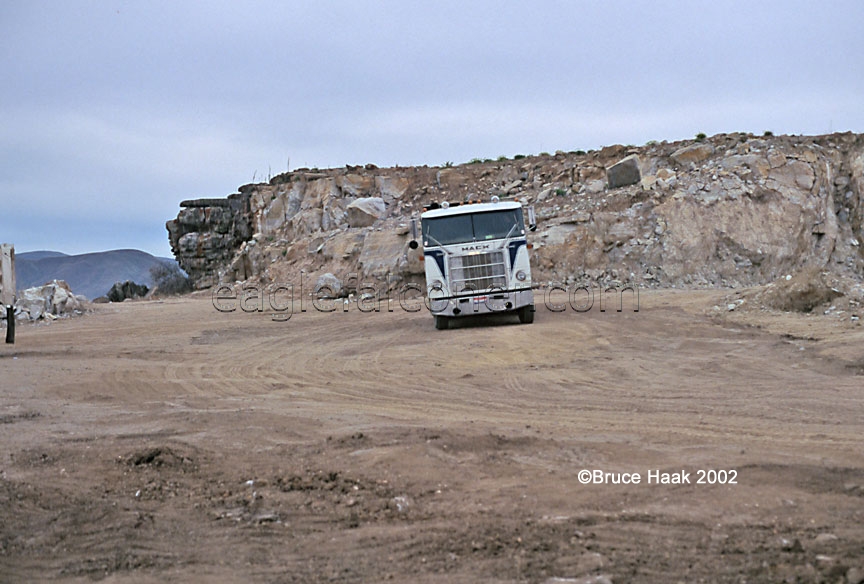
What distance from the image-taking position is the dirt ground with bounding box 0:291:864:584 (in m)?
4.62

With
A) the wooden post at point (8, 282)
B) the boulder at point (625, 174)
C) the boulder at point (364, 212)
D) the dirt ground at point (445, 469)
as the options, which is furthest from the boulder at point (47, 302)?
the boulder at point (625, 174)

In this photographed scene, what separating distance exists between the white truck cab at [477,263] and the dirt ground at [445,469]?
200 inches

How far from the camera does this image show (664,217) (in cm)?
3177

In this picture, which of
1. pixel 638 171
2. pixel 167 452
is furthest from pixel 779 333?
pixel 638 171

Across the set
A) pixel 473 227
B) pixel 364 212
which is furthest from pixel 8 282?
pixel 364 212

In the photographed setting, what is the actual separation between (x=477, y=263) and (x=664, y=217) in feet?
51.6

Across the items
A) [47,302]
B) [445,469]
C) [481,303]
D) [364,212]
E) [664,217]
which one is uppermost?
[364,212]

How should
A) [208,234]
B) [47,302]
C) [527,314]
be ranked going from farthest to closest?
[208,234], [47,302], [527,314]

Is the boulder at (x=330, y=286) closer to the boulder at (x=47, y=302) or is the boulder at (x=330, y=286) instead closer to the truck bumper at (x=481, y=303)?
the boulder at (x=47, y=302)

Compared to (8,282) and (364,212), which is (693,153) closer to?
(364,212)

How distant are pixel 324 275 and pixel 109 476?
29.9 metres

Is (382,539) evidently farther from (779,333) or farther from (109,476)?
(779,333)

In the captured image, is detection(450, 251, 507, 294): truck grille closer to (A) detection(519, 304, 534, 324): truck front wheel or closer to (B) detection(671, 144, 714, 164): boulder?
(A) detection(519, 304, 534, 324): truck front wheel

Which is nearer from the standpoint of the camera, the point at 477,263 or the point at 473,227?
the point at 477,263
